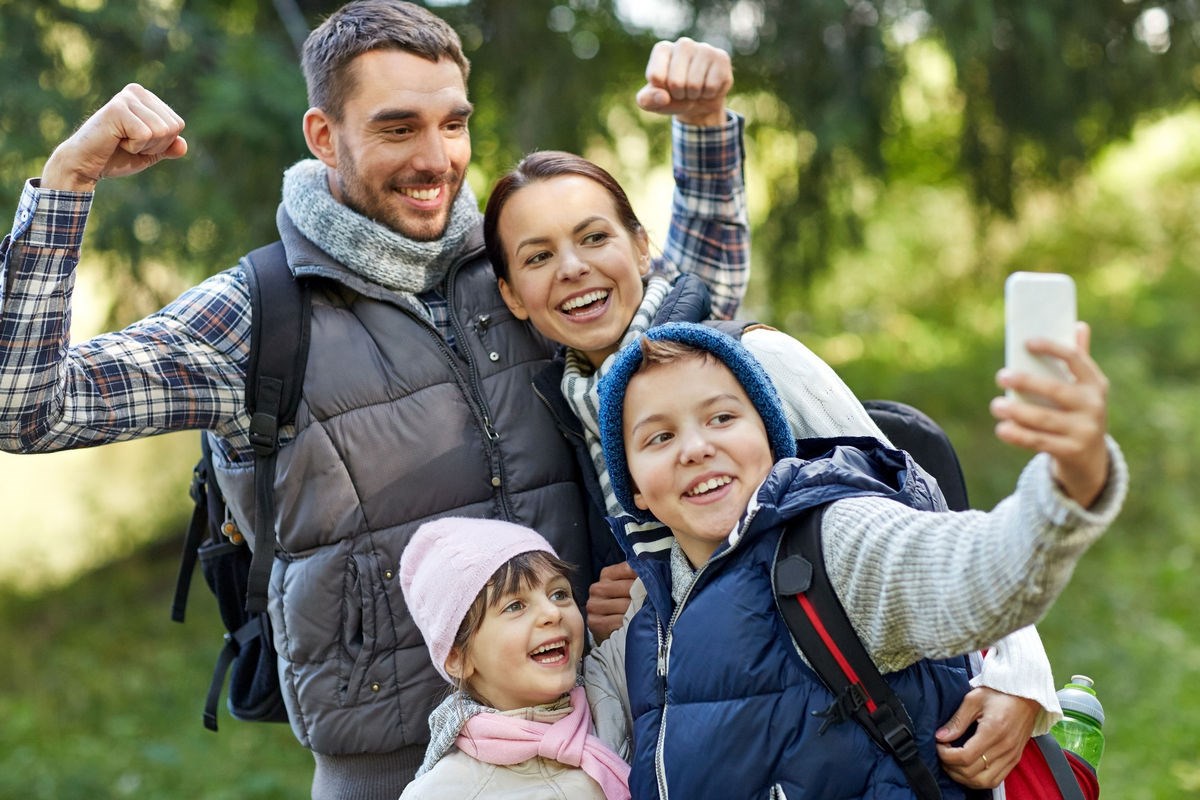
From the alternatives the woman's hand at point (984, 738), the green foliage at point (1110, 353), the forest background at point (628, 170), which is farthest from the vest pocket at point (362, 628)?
the green foliage at point (1110, 353)

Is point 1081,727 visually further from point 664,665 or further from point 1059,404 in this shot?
point 1059,404

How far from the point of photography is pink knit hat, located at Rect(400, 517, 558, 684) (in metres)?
2.36

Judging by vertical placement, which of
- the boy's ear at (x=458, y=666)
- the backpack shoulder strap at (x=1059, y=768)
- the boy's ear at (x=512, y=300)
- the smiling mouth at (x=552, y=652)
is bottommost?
the backpack shoulder strap at (x=1059, y=768)

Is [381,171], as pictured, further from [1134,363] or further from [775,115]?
[1134,363]

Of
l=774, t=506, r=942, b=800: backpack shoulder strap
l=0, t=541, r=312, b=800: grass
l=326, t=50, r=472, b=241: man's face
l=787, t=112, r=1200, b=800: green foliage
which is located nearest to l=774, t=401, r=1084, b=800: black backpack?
l=774, t=506, r=942, b=800: backpack shoulder strap

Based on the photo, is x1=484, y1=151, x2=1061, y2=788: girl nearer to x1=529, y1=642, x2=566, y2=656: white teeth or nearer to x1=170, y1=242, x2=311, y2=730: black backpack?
x1=529, y1=642, x2=566, y2=656: white teeth

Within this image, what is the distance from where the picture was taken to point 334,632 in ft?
8.40

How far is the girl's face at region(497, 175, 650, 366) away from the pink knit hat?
438 mm

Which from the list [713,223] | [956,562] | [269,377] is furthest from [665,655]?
[713,223]

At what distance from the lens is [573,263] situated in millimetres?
2580

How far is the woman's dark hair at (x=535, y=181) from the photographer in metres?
2.68

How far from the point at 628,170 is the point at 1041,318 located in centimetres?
435

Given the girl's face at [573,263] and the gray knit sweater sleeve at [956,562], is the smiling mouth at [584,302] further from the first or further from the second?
the gray knit sweater sleeve at [956,562]

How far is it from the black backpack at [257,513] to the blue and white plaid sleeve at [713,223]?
3.14 ft
